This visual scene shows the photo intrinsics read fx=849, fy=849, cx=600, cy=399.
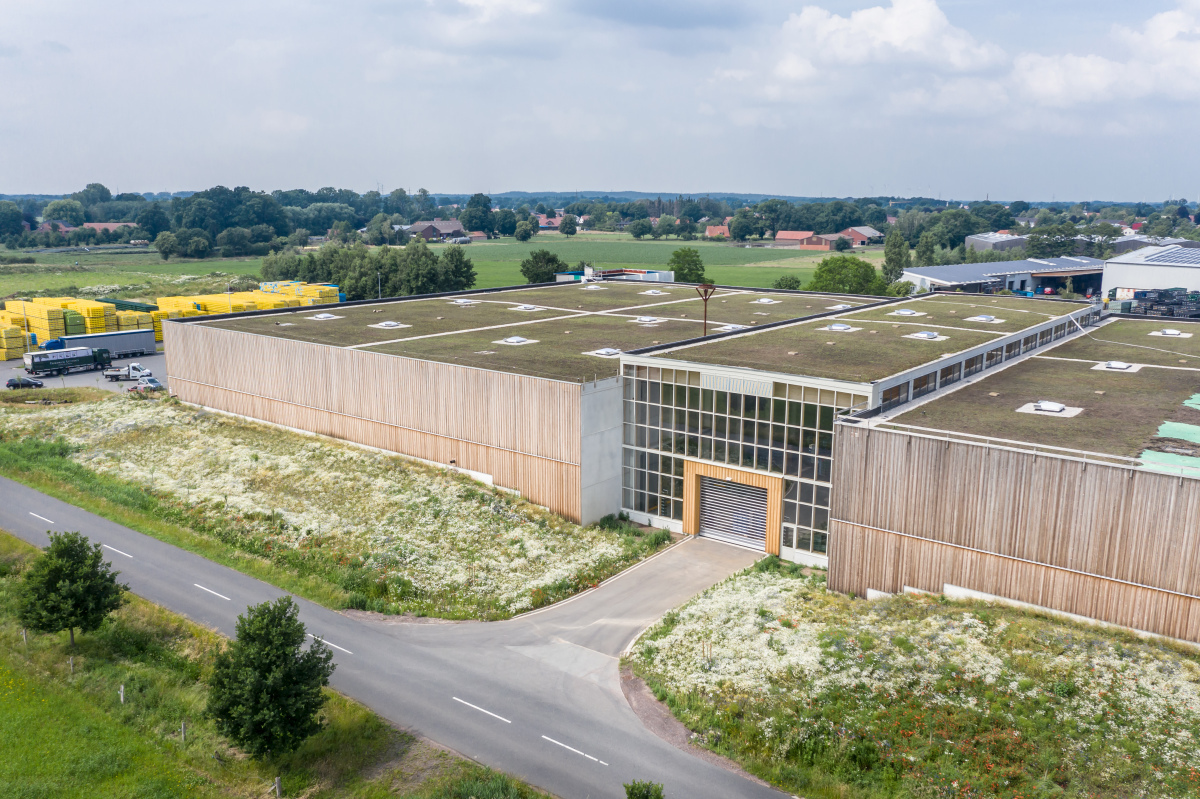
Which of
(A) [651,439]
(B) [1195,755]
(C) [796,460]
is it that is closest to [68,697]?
(A) [651,439]

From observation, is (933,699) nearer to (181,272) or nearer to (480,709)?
(480,709)

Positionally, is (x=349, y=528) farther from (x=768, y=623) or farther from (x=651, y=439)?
(x=768, y=623)

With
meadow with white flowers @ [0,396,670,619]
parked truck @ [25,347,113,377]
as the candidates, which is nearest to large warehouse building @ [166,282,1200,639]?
meadow with white flowers @ [0,396,670,619]

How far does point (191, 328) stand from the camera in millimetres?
61594

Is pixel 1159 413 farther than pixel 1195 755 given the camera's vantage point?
Yes

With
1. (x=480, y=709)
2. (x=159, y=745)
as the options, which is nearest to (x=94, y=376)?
(x=159, y=745)

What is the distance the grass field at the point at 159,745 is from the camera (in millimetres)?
23891

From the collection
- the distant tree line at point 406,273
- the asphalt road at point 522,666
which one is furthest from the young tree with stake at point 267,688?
the distant tree line at point 406,273

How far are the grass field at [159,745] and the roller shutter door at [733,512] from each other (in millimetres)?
19384

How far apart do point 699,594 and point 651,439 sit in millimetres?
9732

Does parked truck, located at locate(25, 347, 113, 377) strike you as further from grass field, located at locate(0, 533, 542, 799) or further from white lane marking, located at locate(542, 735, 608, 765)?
white lane marking, located at locate(542, 735, 608, 765)

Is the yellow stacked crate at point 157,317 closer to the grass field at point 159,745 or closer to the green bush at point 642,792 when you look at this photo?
the grass field at point 159,745

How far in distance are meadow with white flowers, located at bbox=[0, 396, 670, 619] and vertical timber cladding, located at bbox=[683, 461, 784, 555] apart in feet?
6.03

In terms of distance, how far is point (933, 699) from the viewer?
25.5 meters
